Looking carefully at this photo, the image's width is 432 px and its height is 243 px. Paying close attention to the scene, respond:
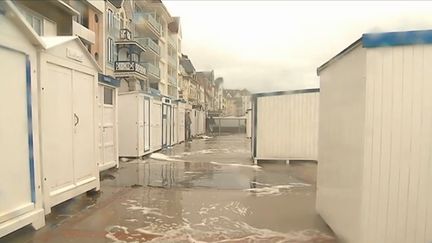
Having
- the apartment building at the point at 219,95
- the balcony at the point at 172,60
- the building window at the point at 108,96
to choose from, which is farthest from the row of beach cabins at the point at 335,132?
the apartment building at the point at 219,95

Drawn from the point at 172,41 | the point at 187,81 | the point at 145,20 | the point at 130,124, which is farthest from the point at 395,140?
the point at 187,81

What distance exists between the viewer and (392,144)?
307cm

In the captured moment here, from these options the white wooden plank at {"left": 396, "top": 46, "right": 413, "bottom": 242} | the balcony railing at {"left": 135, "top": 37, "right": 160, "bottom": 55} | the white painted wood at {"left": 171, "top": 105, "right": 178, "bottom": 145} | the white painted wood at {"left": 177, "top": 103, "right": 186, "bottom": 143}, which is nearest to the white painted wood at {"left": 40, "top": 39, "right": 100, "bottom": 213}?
the white wooden plank at {"left": 396, "top": 46, "right": 413, "bottom": 242}

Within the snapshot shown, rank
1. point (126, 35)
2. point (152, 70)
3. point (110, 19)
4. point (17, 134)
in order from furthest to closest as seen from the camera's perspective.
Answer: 1. point (152, 70)
2. point (126, 35)
3. point (110, 19)
4. point (17, 134)

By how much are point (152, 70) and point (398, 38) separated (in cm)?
2629

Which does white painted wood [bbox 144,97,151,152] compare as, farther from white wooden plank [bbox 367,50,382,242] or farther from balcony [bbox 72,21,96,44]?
white wooden plank [bbox 367,50,382,242]

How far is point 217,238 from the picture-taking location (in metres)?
3.88

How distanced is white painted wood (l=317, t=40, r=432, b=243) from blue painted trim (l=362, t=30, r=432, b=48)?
0.05m

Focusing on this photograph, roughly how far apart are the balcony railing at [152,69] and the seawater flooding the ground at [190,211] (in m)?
19.5

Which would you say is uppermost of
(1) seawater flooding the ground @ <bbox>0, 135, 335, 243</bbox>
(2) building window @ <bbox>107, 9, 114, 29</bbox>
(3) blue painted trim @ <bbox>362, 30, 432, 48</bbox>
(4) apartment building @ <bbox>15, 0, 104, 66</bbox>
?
(2) building window @ <bbox>107, 9, 114, 29</bbox>

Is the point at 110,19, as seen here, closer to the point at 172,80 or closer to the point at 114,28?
the point at 114,28

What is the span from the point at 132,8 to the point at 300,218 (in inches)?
955

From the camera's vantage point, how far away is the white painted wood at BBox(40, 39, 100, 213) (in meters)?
4.48

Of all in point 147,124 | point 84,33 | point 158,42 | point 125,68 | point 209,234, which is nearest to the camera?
point 209,234
